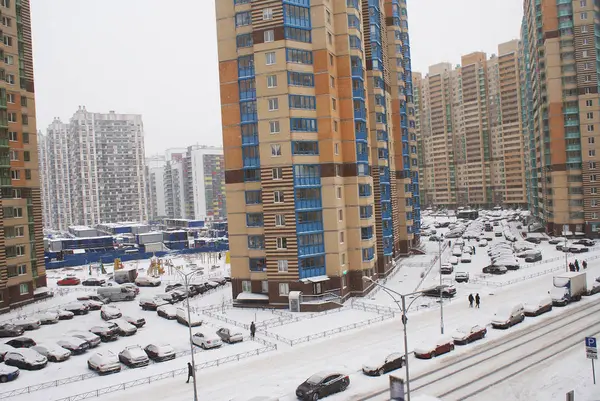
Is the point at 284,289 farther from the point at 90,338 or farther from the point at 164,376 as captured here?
the point at 164,376

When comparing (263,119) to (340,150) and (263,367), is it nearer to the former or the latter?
(340,150)

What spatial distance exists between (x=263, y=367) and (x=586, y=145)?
291 ft

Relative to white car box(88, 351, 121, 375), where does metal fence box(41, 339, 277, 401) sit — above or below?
below

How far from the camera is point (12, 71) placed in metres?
72.6

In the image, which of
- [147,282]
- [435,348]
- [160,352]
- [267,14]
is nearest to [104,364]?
[160,352]

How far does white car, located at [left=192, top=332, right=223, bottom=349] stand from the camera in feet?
149

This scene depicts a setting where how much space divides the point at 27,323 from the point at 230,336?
26283 mm

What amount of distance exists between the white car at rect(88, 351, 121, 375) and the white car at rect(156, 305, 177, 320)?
1665 cm

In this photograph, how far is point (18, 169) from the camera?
72.1m

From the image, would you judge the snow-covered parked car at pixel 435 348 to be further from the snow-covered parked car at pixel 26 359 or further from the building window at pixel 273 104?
the building window at pixel 273 104

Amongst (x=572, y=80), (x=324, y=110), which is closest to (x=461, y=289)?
(x=324, y=110)

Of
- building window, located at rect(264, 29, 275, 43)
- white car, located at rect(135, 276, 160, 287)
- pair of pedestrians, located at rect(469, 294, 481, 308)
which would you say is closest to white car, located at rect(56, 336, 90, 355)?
white car, located at rect(135, 276, 160, 287)

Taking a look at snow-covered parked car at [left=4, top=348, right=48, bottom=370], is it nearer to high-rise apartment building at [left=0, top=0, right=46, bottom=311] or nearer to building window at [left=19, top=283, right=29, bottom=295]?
high-rise apartment building at [left=0, top=0, right=46, bottom=311]

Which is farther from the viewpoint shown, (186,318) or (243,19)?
(243,19)
